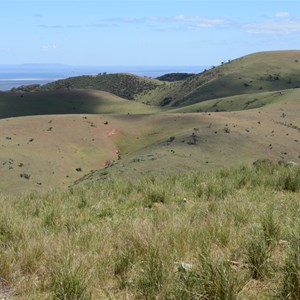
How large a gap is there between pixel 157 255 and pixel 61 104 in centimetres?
8644

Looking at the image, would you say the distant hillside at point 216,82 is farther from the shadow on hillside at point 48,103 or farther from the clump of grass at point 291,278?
the clump of grass at point 291,278

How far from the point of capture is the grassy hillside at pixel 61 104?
3361 inches

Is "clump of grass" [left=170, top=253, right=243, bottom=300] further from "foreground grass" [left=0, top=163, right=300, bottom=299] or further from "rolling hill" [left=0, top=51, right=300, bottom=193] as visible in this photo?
"rolling hill" [left=0, top=51, right=300, bottom=193]

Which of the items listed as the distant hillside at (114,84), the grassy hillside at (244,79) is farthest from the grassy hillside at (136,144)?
the distant hillside at (114,84)

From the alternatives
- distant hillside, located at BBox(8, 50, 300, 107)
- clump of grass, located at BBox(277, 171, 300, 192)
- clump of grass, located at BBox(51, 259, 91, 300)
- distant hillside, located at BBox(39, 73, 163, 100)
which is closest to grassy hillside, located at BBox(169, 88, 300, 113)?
distant hillside, located at BBox(8, 50, 300, 107)

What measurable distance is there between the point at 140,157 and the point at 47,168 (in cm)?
728

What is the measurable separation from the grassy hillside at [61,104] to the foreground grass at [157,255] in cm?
7726

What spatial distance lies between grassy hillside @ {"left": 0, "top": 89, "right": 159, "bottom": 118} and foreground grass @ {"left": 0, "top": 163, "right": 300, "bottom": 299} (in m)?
77.3

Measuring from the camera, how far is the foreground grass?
14.4 feet

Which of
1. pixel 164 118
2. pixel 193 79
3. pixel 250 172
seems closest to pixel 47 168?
pixel 164 118

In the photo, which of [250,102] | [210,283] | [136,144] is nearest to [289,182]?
[210,283]

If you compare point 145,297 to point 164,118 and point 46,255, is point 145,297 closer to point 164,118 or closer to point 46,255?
point 46,255

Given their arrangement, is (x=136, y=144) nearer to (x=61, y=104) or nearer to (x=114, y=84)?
(x=61, y=104)

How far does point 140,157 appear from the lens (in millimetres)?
34594
